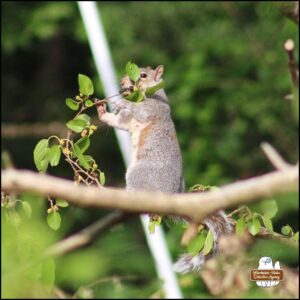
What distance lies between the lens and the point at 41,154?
1.42 metres

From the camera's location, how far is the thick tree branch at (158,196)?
0.71 metres

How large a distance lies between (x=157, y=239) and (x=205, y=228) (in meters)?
1.16

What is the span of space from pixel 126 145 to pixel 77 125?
1385 millimetres

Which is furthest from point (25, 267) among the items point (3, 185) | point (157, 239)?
point (157, 239)

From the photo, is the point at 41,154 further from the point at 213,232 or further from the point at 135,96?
the point at 213,232

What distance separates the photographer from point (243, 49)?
4.43 m

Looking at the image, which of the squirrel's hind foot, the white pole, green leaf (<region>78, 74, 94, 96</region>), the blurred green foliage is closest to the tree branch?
green leaf (<region>78, 74, 94, 96</region>)

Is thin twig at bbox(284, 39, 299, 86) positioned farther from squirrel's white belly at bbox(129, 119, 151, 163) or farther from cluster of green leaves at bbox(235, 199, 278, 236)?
squirrel's white belly at bbox(129, 119, 151, 163)

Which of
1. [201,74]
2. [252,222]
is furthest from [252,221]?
[201,74]

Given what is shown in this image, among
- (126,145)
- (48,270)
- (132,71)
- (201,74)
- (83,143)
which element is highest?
(201,74)

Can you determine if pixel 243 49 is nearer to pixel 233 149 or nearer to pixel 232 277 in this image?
pixel 233 149

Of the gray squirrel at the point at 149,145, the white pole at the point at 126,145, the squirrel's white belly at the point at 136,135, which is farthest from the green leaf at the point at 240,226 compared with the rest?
the white pole at the point at 126,145

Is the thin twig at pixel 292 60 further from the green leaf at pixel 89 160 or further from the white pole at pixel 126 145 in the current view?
the white pole at pixel 126 145

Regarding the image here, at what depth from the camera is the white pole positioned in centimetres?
256
